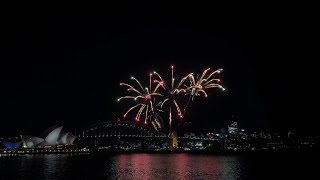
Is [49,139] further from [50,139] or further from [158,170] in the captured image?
[158,170]

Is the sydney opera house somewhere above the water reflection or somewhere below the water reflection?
above

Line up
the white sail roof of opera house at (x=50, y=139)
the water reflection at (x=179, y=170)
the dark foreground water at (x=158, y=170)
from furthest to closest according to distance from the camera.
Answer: the white sail roof of opera house at (x=50, y=139) < the dark foreground water at (x=158, y=170) < the water reflection at (x=179, y=170)

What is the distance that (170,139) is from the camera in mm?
124375

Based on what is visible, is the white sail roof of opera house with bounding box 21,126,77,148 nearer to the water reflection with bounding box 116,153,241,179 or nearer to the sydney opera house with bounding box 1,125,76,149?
the sydney opera house with bounding box 1,125,76,149

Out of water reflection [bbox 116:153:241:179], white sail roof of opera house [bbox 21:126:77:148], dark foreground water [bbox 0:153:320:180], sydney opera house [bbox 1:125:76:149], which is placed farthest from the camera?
sydney opera house [bbox 1:125:76:149]

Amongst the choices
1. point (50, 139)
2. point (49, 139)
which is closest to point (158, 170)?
point (50, 139)

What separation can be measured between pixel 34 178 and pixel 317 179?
1011 inches

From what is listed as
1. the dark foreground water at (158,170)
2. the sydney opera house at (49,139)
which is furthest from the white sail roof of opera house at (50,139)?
the dark foreground water at (158,170)

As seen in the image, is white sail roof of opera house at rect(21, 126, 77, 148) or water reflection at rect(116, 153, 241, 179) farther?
white sail roof of opera house at rect(21, 126, 77, 148)

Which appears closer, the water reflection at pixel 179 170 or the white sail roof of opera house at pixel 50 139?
the water reflection at pixel 179 170

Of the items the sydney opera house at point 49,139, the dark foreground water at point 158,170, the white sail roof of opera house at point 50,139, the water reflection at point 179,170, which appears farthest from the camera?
the sydney opera house at point 49,139

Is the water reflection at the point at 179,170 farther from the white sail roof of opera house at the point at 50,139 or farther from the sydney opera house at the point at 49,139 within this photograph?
the sydney opera house at the point at 49,139

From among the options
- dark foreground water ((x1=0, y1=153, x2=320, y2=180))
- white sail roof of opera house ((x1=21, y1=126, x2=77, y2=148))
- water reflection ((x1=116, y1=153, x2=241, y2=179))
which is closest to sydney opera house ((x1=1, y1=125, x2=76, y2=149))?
white sail roof of opera house ((x1=21, y1=126, x2=77, y2=148))

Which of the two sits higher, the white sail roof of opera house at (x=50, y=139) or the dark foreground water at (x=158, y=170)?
the white sail roof of opera house at (x=50, y=139)
